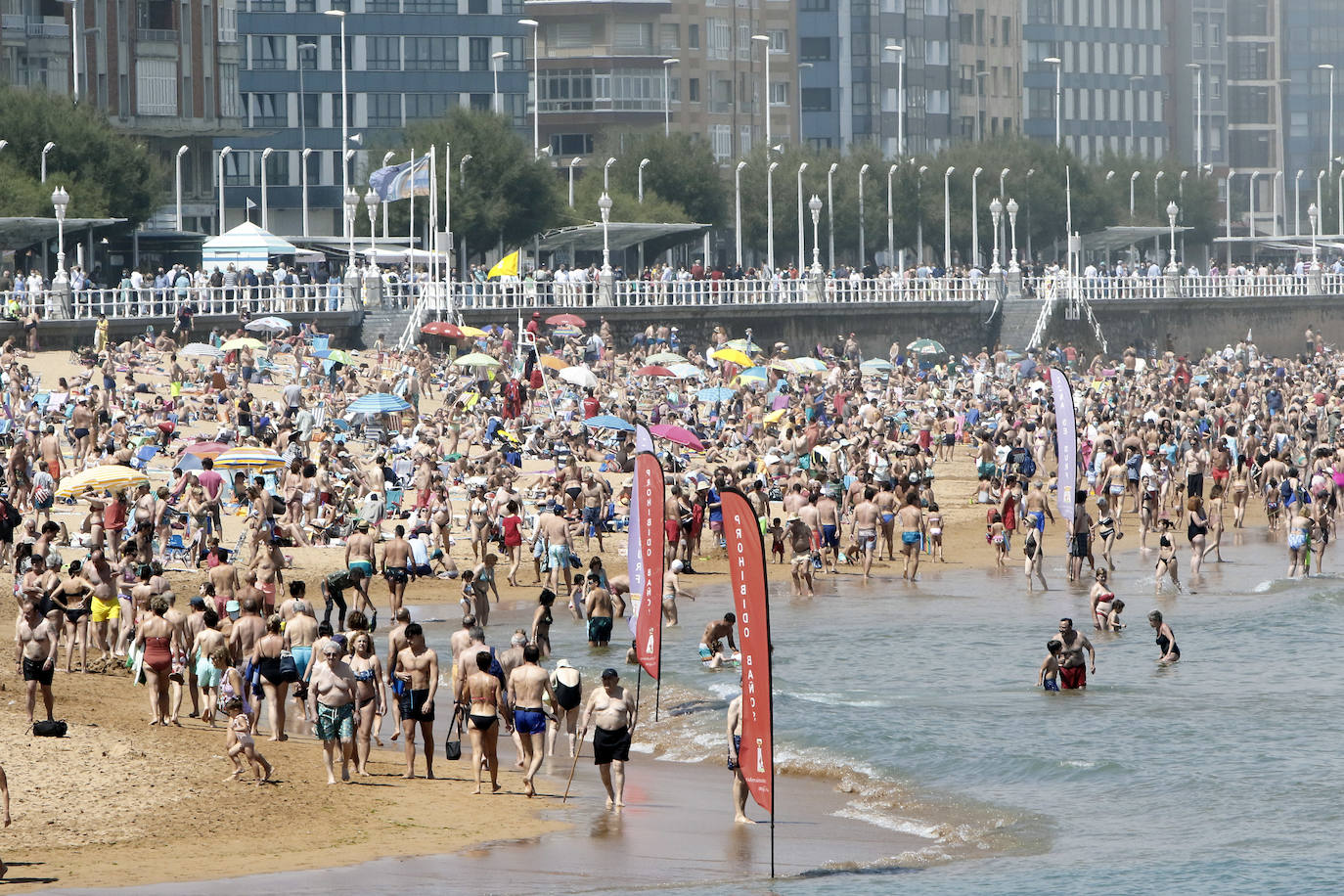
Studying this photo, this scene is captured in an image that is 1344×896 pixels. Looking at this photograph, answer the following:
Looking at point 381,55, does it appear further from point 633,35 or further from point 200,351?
point 200,351

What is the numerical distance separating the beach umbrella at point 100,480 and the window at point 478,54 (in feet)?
227

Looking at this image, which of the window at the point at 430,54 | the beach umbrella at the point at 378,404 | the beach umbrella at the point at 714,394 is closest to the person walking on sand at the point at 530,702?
the beach umbrella at the point at 378,404

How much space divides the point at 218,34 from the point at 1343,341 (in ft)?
131

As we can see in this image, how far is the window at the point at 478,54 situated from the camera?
94812 millimetres

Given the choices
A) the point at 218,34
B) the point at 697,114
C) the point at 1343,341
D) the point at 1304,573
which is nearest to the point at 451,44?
the point at 697,114

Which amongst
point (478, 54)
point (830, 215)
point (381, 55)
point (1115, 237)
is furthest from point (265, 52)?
point (1115, 237)

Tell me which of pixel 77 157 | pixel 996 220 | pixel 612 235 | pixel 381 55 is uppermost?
pixel 381 55

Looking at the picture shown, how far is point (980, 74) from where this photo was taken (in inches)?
4496

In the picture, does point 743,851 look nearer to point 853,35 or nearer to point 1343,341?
point 1343,341

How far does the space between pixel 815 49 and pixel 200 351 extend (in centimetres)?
6887

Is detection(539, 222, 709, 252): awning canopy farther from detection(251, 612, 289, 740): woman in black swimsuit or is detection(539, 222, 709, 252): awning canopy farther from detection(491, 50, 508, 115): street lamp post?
detection(251, 612, 289, 740): woman in black swimsuit

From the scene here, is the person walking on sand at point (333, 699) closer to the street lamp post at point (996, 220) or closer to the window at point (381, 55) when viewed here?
the street lamp post at point (996, 220)

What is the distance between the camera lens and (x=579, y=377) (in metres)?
43.7

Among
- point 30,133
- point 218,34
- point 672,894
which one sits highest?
point 218,34
